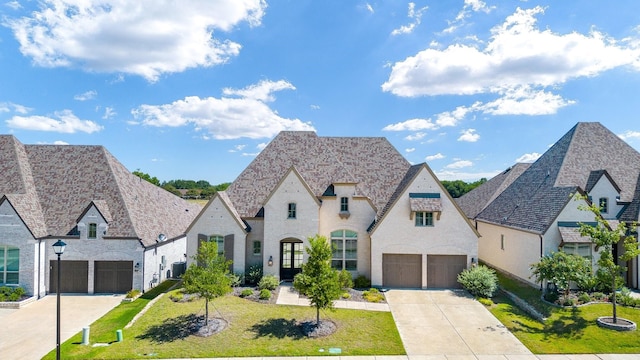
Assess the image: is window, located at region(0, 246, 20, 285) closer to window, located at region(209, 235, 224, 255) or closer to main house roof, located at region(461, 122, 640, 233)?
window, located at region(209, 235, 224, 255)

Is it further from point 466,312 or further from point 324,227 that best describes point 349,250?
point 466,312

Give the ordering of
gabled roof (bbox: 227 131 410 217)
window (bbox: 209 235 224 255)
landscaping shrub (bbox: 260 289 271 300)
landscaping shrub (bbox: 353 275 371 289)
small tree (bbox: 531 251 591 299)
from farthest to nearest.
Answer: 1. gabled roof (bbox: 227 131 410 217)
2. window (bbox: 209 235 224 255)
3. landscaping shrub (bbox: 353 275 371 289)
4. landscaping shrub (bbox: 260 289 271 300)
5. small tree (bbox: 531 251 591 299)

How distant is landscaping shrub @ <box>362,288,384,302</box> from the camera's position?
21284 millimetres

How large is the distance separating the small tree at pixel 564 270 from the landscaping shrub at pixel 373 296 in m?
9.40

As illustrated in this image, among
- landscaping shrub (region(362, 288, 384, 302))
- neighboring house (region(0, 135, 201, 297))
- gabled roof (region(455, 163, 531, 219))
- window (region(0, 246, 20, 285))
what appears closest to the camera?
landscaping shrub (region(362, 288, 384, 302))

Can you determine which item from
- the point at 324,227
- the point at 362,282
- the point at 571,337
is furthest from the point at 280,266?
the point at 571,337

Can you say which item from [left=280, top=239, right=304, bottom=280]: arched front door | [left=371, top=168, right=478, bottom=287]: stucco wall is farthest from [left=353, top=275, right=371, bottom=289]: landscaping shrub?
[left=280, top=239, right=304, bottom=280]: arched front door

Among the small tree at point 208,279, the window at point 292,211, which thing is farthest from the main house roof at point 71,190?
the window at point 292,211

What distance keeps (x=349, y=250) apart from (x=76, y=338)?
16.6m

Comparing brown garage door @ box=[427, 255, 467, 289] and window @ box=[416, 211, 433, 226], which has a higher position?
window @ box=[416, 211, 433, 226]

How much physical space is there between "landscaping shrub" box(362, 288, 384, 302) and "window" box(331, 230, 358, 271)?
291cm

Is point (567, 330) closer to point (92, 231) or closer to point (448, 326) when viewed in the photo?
point (448, 326)

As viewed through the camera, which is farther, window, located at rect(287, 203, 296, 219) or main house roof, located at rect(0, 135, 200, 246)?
window, located at rect(287, 203, 296, 219)

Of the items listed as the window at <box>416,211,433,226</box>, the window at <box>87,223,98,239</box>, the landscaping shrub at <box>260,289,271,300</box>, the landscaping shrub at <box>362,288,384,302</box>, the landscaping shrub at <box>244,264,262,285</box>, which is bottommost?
the landscaping shrub at <box>362,288,384,302</box>
